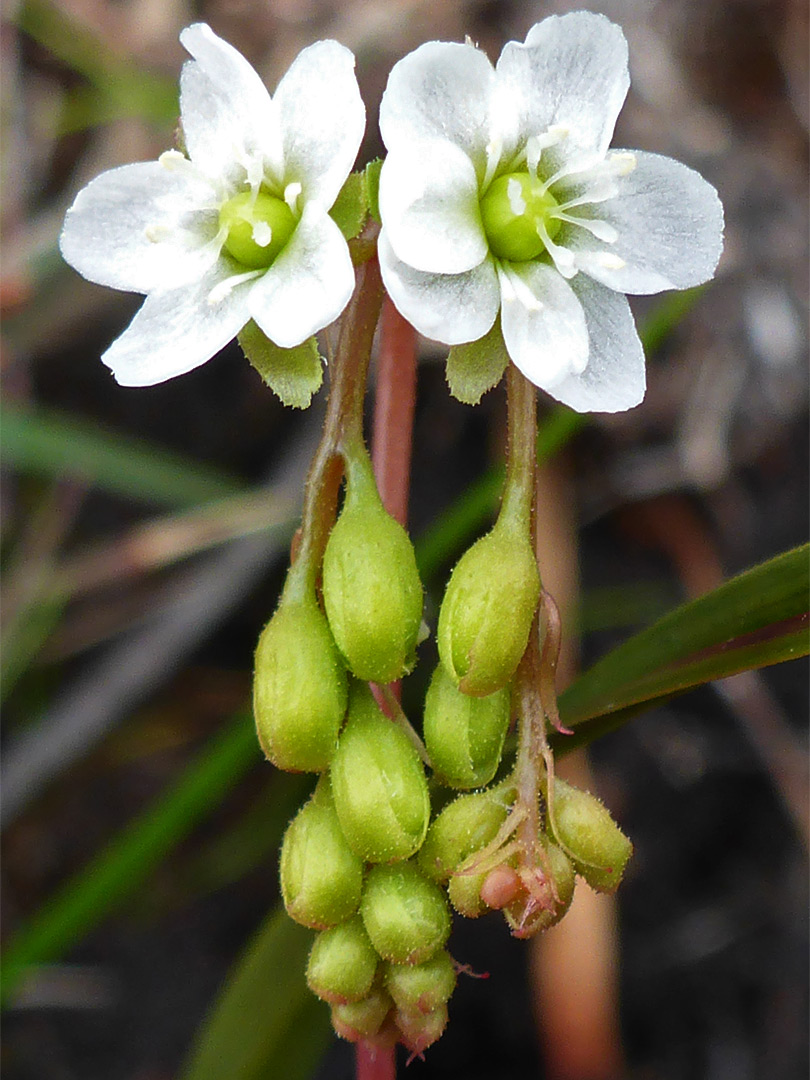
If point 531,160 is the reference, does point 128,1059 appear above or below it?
below

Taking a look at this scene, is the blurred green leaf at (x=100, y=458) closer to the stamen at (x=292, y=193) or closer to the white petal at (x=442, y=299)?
the stamen at (x=292, y=193)

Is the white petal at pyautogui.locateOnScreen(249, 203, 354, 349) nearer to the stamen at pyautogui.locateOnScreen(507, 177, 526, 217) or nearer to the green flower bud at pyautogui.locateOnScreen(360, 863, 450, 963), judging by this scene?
the stamen at pyautogui.locateOnScreen(507, 177, 526, 217)

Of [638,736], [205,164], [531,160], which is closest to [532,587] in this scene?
[531,160]

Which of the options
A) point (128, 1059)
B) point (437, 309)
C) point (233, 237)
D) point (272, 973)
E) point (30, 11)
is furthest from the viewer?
point (30, 11)

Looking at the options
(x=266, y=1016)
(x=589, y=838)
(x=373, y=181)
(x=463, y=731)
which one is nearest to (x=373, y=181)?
(x=373, y=181)

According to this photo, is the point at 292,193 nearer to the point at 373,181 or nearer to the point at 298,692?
the point at 373,181

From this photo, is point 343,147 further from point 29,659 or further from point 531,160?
point 29,659
